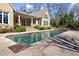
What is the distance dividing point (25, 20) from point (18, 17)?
0.19 meters

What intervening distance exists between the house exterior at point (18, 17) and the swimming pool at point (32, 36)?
254 mm

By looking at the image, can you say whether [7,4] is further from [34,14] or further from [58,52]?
[58,52]

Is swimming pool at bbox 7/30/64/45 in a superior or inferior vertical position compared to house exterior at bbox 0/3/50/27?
inferior

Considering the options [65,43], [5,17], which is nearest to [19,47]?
[5,17]

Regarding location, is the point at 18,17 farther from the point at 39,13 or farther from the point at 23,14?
the point at 39,13

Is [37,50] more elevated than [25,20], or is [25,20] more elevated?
[25,20]

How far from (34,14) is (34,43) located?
0.76m

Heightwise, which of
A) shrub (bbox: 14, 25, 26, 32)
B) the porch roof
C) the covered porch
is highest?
the porch roof

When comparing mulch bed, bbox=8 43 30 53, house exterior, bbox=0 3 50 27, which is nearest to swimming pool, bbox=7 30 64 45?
mulch bed, bbox=8 43 30 53

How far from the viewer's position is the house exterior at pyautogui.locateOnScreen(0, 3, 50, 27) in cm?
530

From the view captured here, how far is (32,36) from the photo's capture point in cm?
538

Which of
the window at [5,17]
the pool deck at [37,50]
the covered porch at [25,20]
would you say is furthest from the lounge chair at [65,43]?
the window at [5,17]

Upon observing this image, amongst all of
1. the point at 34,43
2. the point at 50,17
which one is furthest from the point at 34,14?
the point at 34,43

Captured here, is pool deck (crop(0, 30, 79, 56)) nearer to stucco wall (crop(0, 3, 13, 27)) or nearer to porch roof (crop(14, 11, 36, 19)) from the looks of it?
stucco wall (crop(0, 3, 13, 27))
